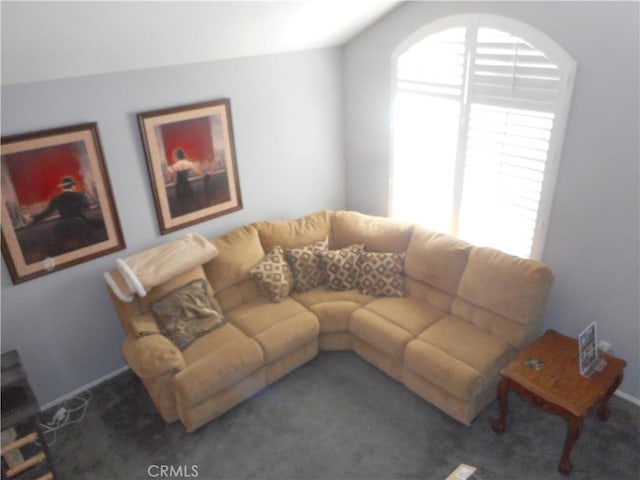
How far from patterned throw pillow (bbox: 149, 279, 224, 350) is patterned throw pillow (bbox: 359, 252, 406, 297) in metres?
1.16

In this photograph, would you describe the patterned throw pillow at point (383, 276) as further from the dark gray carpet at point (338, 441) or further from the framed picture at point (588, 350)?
the framed picture at point (588, 350)

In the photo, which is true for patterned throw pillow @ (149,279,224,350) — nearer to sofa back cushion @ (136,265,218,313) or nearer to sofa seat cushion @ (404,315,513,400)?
sofa back cushion @ (136,265,218,313)

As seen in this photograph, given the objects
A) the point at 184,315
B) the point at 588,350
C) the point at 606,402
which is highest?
the point at 184,315

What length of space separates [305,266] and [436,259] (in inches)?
39.3

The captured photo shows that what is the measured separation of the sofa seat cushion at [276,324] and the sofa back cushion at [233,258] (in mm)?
237

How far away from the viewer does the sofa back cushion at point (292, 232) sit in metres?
3.84

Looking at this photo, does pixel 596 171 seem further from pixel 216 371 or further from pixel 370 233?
pixel 216 371

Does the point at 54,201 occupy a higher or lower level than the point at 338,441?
higher

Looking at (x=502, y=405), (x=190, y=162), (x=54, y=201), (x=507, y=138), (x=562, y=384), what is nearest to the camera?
(x=562, y=384)

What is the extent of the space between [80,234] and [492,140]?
288 centimetres

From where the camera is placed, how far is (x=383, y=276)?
11.9 ft

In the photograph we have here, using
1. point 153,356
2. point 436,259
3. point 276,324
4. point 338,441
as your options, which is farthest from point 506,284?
point 153,356

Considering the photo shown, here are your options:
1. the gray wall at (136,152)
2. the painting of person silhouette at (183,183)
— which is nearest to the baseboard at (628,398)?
the gray wall at (136,152)

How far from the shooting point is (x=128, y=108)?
3.18 metres
